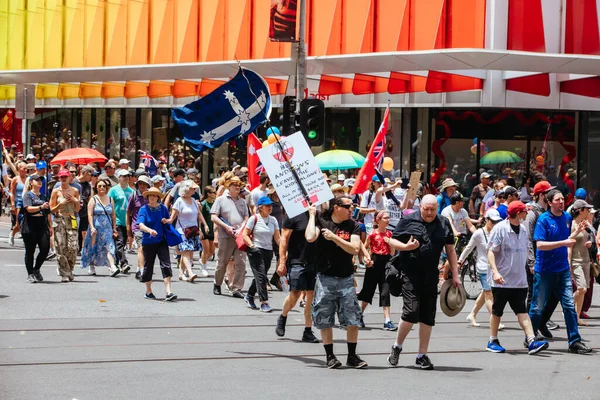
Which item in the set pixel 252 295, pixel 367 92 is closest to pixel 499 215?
pixel 252 295

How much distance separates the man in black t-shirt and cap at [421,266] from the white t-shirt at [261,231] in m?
4.10

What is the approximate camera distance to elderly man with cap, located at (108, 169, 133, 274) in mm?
18359

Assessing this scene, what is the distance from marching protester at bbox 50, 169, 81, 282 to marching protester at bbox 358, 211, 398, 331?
5277 mm

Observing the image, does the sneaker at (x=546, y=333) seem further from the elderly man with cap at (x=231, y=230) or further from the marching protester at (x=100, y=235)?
the marching protester at (x=100, y=235)

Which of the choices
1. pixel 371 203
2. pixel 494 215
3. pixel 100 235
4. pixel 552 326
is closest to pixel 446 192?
pixel 371 203

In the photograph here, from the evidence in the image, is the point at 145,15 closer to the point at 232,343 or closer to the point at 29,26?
the point at 29,26

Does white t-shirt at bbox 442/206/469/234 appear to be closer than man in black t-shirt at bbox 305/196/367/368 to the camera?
No

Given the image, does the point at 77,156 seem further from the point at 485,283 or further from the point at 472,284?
the point at 485,283

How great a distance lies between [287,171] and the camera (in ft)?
36.9

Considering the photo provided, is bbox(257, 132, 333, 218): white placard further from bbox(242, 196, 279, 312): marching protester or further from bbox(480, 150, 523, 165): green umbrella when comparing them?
bbox(480, 150, 523, 165): green umbrella

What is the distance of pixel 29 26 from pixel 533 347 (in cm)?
3511

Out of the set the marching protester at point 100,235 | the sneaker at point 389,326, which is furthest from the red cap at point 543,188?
the marching protester at point 100,235

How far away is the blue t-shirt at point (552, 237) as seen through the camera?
11.9 metres

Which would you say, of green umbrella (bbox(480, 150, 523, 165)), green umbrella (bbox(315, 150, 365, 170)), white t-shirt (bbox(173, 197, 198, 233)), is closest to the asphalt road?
white t-shirt (bbox(173, 197, 198, 233))
